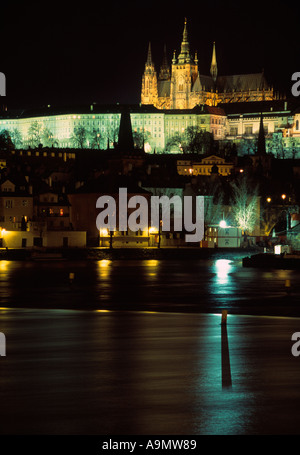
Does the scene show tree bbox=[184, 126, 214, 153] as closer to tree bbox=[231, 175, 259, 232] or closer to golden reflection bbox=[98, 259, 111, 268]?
tree bbox=[231, 175, 259, 232]

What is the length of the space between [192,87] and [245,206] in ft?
380

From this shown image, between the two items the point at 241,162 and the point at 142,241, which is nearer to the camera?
the point at 142,241

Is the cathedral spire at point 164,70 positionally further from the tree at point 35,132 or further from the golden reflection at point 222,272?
the golden reflection at point 222,272

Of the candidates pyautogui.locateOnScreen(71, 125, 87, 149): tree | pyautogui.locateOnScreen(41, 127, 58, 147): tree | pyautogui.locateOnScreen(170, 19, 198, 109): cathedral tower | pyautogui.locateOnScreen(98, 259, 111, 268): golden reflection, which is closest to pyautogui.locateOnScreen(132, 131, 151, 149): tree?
pyautogui.locateOnScreen(71, 125, 87, 149): tree

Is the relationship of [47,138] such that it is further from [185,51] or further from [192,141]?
[185,51]

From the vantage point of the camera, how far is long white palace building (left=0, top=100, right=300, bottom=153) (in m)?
159

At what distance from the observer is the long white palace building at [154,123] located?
158625 mm

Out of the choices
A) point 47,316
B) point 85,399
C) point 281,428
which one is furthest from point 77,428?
point 47,316

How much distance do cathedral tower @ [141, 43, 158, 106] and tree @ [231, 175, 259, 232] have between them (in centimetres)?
11088

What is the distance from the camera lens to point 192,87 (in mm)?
180875

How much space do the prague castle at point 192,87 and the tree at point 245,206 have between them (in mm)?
106936

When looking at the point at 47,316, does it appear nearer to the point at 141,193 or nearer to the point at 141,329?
the point at 141,329
